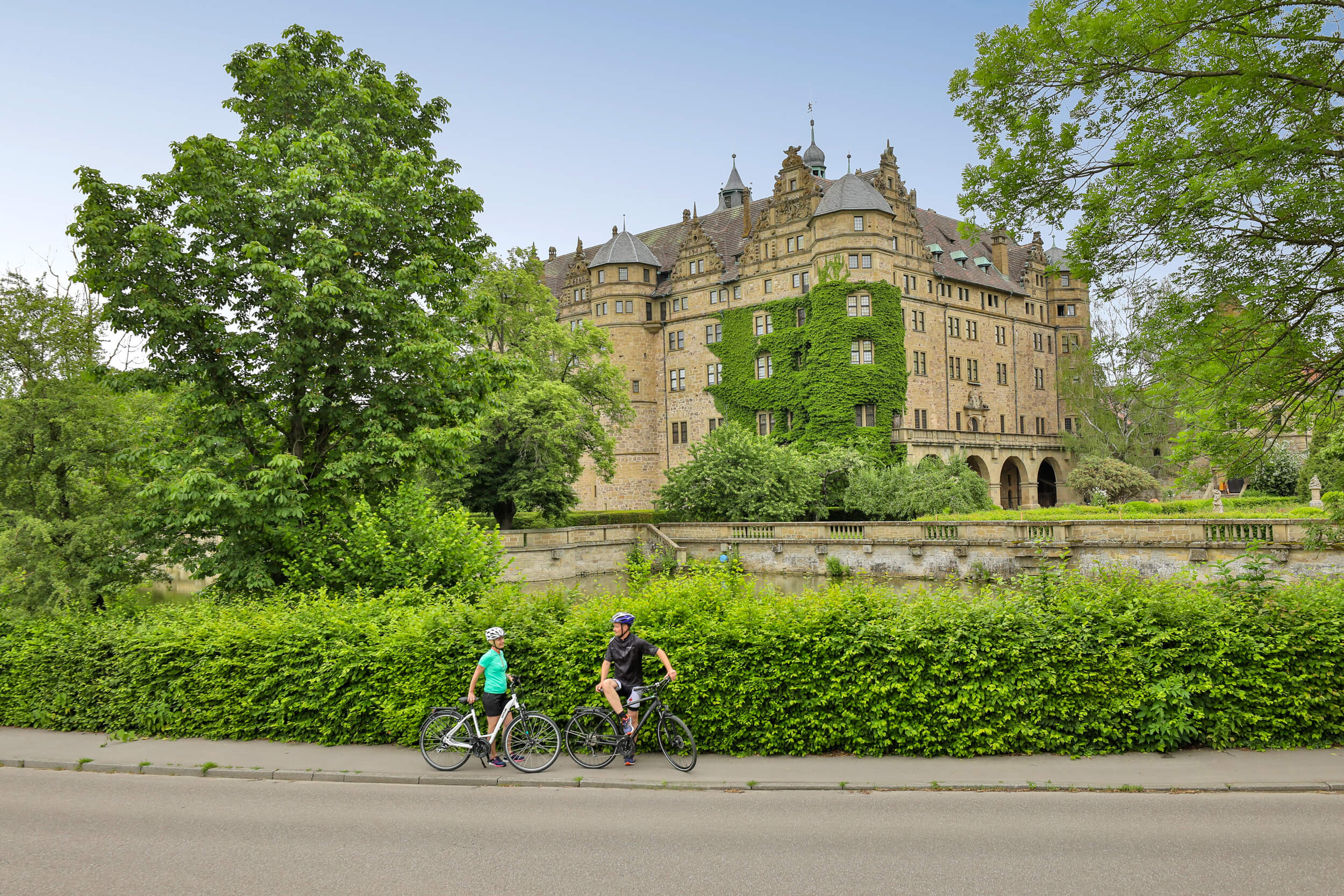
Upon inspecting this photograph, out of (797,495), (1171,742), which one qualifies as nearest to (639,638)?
(1171,742)

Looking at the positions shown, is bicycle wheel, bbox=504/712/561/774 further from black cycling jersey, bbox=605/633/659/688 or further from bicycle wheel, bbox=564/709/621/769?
black cycling jersey, bbox=605/633/659/688

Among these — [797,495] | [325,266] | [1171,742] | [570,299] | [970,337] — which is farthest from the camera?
[570,299]

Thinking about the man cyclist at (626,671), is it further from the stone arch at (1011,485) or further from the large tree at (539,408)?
the stone arch at (1011,485)

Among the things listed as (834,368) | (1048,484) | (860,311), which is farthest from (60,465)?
(1048,484)

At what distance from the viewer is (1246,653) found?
10.5 m

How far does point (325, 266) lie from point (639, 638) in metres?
11.0

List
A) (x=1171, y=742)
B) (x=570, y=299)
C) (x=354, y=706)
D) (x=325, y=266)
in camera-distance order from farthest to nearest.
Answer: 1. (x=570, y=299)
2. (x=325, y=266)
3. (x=354, y=706)
4. (x=1171, y=742)

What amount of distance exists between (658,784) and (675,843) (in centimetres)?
178

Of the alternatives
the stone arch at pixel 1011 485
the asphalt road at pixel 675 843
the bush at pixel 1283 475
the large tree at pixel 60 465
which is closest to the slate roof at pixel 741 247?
the stone arch at pixel 1011 485

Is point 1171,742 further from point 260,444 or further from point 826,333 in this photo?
point 826,333

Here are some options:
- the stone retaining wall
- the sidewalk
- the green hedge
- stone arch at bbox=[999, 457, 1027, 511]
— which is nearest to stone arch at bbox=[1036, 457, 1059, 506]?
stone arch at bbox=[999, 457, 1027, 511]

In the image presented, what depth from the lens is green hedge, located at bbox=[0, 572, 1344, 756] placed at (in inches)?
414

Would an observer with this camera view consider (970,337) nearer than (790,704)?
No

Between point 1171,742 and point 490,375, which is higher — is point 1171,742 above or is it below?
below
